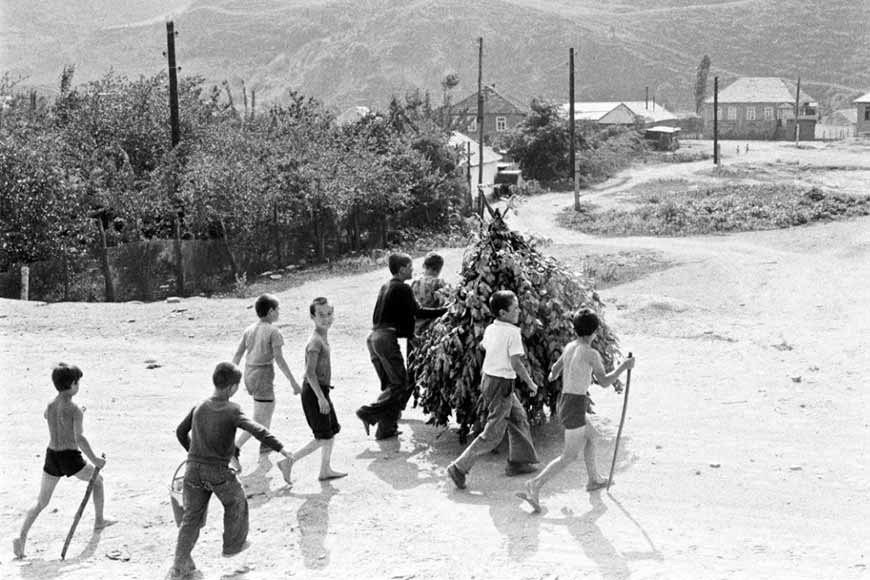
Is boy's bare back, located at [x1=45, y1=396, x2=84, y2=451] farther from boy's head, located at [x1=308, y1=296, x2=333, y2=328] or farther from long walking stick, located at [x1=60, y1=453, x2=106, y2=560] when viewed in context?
boy's head, located at [x1=308, y1=296, x2=333, y2=328]

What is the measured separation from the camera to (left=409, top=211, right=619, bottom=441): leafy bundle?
9008 millimetres

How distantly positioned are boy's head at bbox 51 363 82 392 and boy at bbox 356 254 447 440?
2.95 metres

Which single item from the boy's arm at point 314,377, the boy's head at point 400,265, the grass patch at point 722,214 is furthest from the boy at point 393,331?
the grass patch at point 722,214

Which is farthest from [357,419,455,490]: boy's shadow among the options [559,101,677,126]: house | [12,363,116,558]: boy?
[559,101,677,126]: house

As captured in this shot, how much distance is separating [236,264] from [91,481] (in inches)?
713

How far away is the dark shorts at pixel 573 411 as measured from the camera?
25.0 ft

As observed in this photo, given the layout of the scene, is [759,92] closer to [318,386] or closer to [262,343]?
[262,343]

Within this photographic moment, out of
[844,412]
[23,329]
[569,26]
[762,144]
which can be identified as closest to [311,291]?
[23,329]

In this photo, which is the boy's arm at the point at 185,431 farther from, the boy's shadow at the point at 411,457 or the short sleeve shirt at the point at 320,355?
the boy's shadow at the point at 411,457

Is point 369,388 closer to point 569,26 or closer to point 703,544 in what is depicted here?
point 703,544

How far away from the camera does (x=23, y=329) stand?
16641 mm

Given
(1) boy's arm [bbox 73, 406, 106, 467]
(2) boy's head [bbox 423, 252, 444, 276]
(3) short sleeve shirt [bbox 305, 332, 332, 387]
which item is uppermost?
(2) boy's head [bbox 423, 252, 444, 276]

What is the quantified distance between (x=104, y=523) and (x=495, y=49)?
473ft

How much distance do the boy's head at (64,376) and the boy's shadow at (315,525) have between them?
2.01 m
